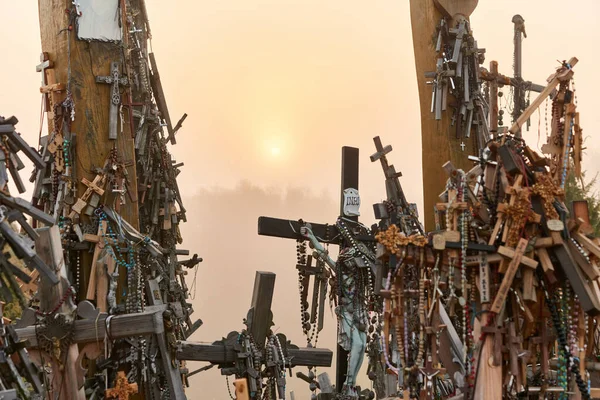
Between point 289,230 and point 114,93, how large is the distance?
7.52 feet

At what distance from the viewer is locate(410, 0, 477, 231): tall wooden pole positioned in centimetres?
1030

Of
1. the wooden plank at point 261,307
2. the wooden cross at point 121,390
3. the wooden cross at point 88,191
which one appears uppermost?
the wooden cross at point 88,191

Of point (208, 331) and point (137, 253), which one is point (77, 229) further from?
point (208, 331)

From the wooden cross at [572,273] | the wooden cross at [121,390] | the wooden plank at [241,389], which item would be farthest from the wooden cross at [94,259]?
the wooden cross at [572,273]

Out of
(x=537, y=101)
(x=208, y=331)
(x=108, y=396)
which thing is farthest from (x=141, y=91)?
(x=208, y=331)

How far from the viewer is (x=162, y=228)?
41.0 ft

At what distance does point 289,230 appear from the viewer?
9.91 m

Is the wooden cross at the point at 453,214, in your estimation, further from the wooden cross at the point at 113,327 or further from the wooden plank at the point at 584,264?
the wooden cross at the point at 113,327

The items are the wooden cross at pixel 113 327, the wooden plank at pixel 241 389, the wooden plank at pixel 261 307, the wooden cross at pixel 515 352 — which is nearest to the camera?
the wooden cross at pixel 515 352

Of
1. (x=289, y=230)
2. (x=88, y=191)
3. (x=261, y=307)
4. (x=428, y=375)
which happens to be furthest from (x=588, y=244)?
(x=88, y=191)

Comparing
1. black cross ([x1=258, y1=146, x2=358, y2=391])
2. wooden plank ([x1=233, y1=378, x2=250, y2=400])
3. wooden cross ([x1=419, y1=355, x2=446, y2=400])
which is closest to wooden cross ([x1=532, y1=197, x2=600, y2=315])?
wooden cross ([x1=419, y1=355, x2=446, y2=400])

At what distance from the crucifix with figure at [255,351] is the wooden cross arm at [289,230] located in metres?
1.26

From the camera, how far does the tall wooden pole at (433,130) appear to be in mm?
10297

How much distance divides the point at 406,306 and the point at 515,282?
0.78m
